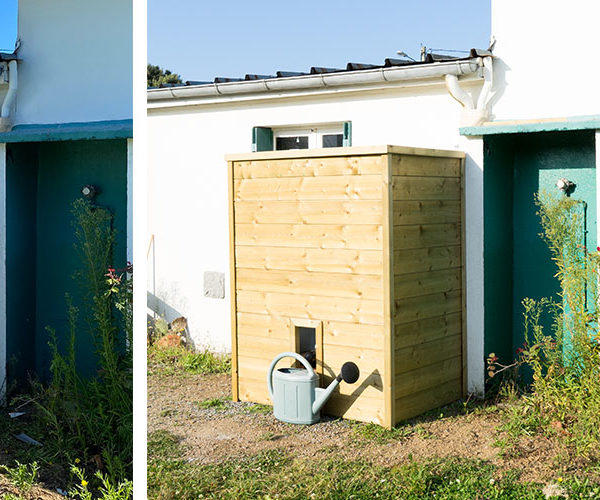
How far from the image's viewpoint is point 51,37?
5.75 metres

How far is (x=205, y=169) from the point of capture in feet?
24.0

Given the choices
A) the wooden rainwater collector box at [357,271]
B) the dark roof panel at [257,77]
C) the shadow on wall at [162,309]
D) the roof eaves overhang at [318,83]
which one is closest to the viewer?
the wooden rainwater collector box at [357,271]

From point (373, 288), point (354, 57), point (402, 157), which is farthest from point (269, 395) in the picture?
point (354, 57)

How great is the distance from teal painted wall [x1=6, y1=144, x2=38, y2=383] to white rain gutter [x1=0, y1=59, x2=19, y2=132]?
184 mm

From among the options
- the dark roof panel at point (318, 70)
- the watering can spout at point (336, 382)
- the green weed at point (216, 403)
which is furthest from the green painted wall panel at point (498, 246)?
the green weed at point (216, 403)

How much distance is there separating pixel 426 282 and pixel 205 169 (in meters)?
2.90

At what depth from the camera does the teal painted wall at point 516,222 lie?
5.55 metres

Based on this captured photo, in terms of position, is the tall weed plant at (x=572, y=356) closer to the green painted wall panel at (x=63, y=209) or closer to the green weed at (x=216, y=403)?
the green weed at (x=216, y=403)

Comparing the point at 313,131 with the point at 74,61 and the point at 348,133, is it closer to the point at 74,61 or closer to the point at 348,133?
the point at 348,133

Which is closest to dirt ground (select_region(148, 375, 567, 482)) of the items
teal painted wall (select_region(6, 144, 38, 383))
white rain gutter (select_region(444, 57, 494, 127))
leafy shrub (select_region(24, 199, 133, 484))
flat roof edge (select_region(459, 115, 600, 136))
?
leafy shrub (select_region(24, 199, 133, 484))

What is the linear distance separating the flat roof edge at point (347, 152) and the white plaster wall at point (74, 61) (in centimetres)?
97

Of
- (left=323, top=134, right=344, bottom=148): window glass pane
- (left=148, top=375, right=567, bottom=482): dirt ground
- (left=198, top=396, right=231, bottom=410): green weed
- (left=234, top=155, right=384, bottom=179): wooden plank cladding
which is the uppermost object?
(left=323, top=134, right=344, bottom=148): window glass pane

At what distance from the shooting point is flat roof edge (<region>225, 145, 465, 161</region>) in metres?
4.96

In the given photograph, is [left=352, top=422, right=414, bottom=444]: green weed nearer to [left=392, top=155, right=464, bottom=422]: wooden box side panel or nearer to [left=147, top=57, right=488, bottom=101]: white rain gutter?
[left=392, top=155, right=464, bottom=422]: wooden box side panel
